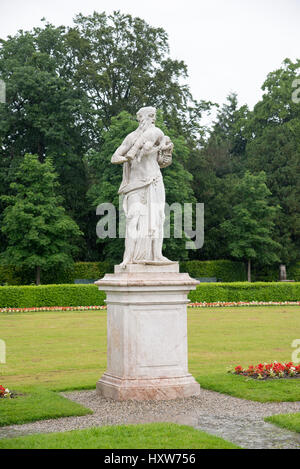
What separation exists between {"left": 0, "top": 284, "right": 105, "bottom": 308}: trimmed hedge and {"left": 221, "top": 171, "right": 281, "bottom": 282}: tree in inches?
609

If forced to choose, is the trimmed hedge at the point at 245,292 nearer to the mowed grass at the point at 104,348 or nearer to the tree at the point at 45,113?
the mowed grass at the point at 104,348

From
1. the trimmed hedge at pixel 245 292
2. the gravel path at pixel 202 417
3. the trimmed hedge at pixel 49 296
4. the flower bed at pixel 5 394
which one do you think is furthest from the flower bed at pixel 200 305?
the gravel path at pixel 202 417

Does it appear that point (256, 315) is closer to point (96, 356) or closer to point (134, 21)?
point (96, 356)

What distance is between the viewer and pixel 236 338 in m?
16.7

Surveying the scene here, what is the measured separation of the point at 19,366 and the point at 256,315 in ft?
43.4

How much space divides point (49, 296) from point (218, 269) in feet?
55.5

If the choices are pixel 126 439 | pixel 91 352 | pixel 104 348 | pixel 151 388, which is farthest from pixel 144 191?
pixel 104 348

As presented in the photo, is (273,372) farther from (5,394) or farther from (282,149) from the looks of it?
(282,149)

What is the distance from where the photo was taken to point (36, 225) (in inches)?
1292

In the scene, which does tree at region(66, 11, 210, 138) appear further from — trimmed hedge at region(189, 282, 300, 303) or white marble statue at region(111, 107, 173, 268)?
white marble statue at region(111, 107, 173, 268)

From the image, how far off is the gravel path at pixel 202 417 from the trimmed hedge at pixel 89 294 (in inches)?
707

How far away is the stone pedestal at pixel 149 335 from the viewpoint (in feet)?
28.4

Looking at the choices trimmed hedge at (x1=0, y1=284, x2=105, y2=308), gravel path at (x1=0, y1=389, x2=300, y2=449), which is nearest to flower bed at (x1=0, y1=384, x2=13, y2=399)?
gravel path at (x1=0, y1=389, x2=300, y2=449)
